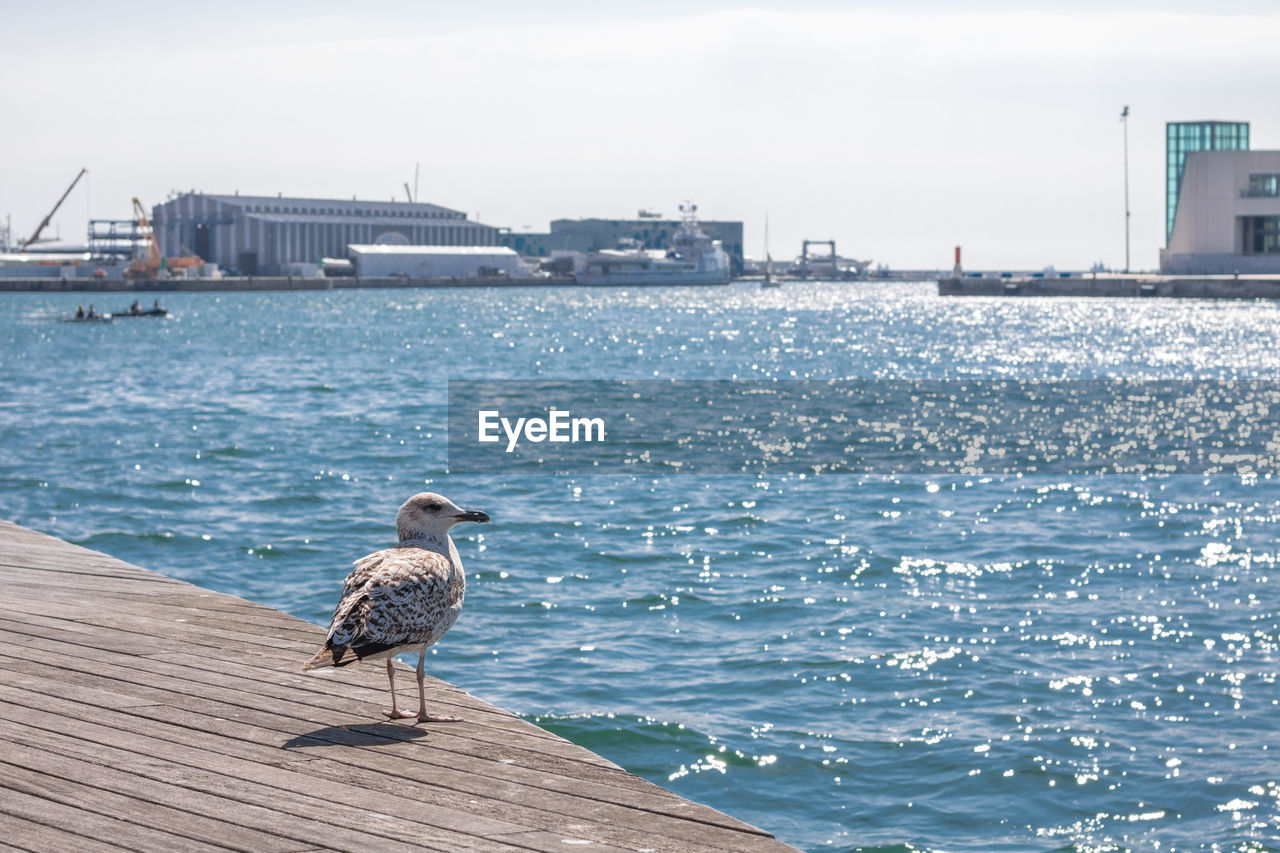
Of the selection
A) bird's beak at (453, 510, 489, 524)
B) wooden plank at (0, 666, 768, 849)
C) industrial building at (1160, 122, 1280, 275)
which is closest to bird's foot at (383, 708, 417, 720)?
wooden plank at (0, 666, 768, 849)

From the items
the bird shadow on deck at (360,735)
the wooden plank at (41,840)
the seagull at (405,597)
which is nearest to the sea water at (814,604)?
the bird shadow on deck at (360,735)

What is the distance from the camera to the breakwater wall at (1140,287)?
10769cm

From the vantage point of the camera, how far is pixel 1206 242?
12194cm

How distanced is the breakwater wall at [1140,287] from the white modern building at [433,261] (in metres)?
65.2

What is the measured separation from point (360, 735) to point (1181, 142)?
5737 inches

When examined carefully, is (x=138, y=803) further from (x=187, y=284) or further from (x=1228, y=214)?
(x=187, y=284)

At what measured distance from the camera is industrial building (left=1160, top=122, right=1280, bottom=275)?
386 feet

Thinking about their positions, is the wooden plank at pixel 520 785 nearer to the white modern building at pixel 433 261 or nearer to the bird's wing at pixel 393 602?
the bird's wing at pixel 393 602

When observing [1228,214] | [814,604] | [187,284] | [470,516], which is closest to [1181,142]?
[1228,214]

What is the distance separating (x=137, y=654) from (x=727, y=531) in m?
13.4

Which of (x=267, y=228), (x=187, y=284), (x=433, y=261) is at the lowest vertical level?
(x=187, y=284)

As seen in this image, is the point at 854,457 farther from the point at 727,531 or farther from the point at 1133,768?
the point at 1133,768

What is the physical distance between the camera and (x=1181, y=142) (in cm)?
13800

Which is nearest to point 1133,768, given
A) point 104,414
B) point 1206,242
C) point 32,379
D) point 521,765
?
point 521,765
